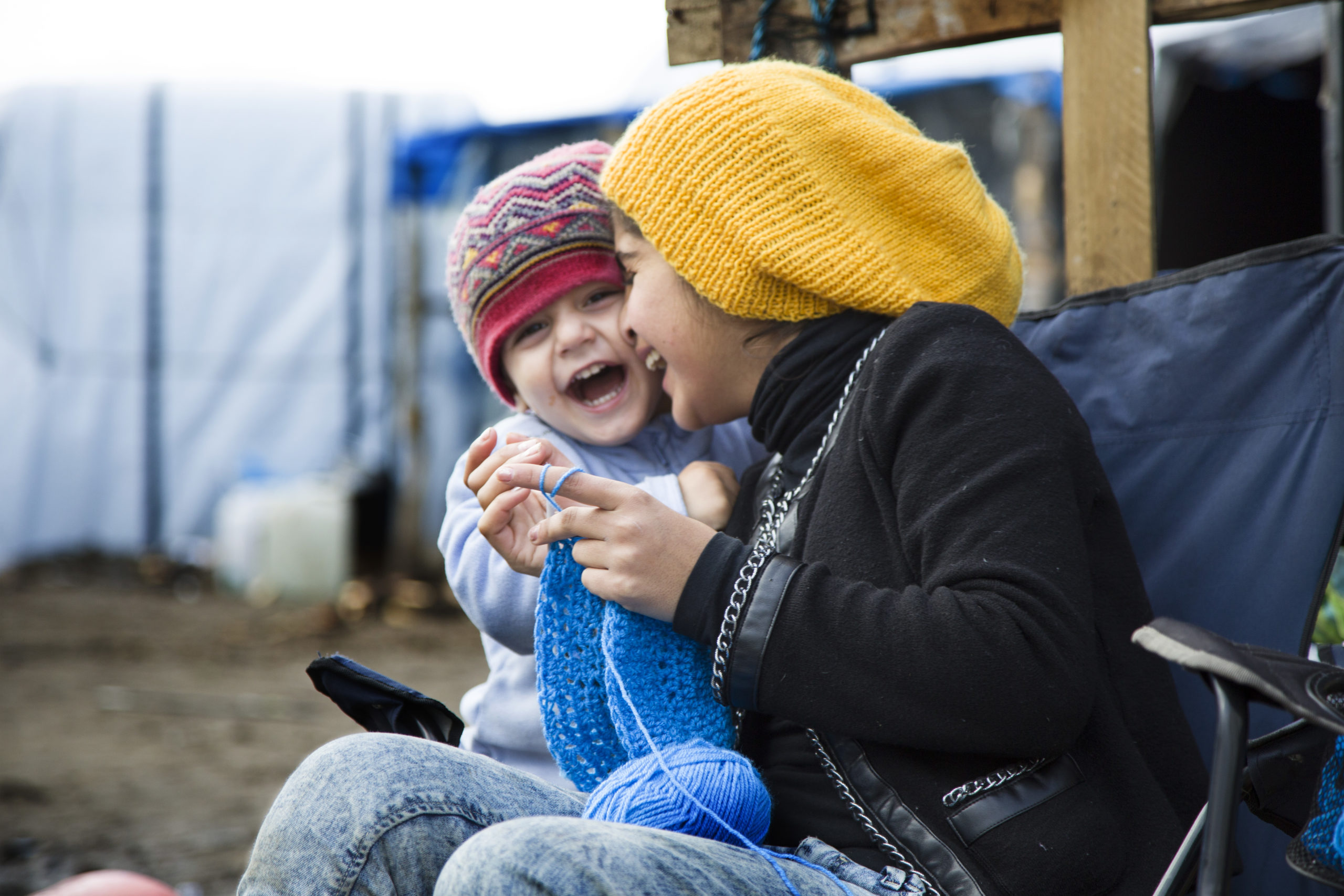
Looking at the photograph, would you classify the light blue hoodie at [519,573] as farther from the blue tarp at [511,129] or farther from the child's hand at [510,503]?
the blue tarp at [511,129]

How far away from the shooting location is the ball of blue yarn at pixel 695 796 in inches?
46.6

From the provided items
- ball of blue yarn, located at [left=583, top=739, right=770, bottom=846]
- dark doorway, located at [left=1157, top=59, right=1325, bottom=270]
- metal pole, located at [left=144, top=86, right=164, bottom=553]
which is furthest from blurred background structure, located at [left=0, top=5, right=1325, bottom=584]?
ball of blue yarn, located at [left=583, top=739, right=770, bottom=846]

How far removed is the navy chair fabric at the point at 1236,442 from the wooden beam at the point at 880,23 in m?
0.50

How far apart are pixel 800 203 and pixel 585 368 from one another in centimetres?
52

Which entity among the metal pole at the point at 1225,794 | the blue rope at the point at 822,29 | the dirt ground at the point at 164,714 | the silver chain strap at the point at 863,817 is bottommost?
the dirt ground at the point at 164,714

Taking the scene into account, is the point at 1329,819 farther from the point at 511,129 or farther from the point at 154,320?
the point at 154,320

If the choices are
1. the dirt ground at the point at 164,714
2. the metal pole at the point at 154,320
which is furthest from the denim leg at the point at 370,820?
the metal pole at the point at 154,320

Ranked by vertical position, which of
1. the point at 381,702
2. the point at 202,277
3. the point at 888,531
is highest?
the point at 888,531

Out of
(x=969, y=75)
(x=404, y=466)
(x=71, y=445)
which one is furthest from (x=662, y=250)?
(x=71, y=445)

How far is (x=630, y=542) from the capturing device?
4.05 feet

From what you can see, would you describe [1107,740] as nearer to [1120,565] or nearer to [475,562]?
[1120,565]

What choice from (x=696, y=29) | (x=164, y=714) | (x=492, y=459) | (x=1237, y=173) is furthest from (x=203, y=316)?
(x=492, y=459)

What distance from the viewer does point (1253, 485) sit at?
1.55 m

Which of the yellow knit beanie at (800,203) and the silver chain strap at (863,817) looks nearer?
the silver chain strap at (863,817)
